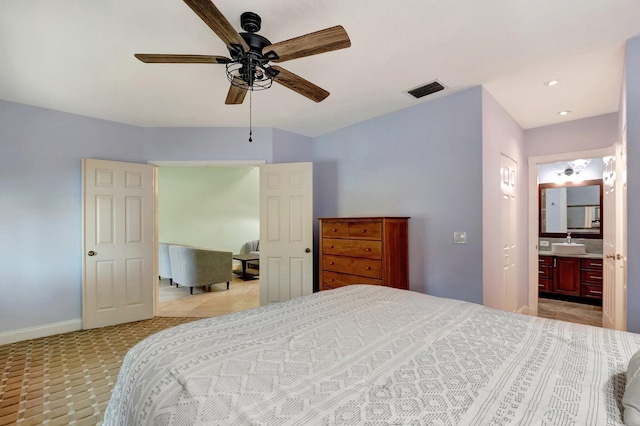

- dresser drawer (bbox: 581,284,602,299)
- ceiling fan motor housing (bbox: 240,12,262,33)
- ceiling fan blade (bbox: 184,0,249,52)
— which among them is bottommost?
dresser drawer (bbox: 581,284,602,299)

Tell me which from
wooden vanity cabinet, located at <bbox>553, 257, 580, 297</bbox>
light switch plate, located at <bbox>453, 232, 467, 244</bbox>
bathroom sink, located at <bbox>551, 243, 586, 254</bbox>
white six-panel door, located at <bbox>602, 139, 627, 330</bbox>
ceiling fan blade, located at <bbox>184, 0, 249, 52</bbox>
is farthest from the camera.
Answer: bathroom sink, located at <bbox>551, 243, 586, 254</bbox>

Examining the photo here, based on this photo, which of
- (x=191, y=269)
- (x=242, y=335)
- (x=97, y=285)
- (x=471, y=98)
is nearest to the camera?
(x=242, y=335)

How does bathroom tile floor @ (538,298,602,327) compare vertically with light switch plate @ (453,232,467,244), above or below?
below

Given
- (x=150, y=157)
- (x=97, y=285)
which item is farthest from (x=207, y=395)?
(x=150, y=157)

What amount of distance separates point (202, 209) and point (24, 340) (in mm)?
4286

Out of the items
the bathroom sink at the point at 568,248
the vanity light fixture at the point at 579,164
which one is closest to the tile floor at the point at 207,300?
the bathroom sink at the point at 568,248

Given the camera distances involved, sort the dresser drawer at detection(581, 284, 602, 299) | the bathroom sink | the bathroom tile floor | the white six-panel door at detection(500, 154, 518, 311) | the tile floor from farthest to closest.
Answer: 1. the bathroom sink
2. the dresser drawer at detection(581, 284, 602, 299)
3. the tile floor
4. the bathroom tile floor
5. the white six-panel door at detection(500, 154, 518, 311)

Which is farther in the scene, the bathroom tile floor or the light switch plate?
the bathroom tile floor

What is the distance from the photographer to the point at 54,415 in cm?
186

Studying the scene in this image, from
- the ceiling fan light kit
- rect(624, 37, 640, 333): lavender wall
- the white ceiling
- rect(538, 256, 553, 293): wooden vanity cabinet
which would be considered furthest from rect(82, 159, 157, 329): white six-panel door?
rect(538, 256, 553, 293): wooden vanity cabinet

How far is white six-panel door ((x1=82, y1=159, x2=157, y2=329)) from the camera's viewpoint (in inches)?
134

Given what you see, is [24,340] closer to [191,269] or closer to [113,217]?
[113,217]

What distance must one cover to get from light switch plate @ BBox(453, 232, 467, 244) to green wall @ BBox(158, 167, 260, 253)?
478 centimetres

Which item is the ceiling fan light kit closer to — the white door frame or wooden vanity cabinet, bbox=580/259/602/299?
the white door frame
